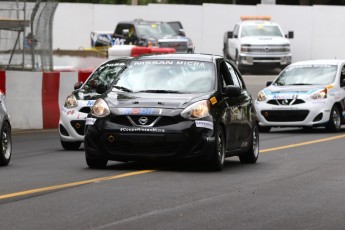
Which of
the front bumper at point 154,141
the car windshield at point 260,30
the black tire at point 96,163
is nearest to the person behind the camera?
the front bumper at point 154,141

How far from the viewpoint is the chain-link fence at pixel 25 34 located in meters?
23.6

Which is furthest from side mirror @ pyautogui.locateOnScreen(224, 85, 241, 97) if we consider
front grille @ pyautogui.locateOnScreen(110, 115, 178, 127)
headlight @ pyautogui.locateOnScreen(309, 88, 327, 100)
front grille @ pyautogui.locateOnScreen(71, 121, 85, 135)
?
headlight @ pyautogui.locateOnScreen(309, 88, 327, 100)

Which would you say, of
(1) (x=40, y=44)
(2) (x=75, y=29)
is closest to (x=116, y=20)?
(2) (x=75, y=29)

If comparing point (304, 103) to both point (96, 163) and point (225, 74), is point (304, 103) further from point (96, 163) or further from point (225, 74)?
point (96, 163)

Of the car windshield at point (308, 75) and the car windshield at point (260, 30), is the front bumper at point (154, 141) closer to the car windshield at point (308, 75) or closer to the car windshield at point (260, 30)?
the car windshield at point (308, 75)

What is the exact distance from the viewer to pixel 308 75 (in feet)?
84.7

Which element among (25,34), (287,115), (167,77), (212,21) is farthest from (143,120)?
(212,21)

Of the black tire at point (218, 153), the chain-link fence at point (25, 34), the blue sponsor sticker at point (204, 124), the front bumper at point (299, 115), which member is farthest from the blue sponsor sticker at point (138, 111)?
the front bumper at point (299, 115)

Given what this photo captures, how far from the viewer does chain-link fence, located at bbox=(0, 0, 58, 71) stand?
23.6 metres

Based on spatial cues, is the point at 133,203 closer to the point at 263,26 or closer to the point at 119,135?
the point at 119,135

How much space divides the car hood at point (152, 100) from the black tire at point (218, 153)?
0.49 m

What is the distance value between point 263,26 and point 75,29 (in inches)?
472

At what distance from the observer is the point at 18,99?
23234mm

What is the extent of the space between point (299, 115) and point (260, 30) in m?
23.0
